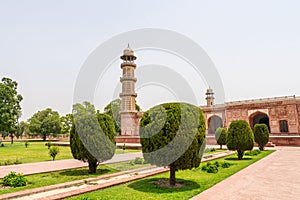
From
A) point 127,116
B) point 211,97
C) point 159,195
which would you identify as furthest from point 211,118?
point 159,195

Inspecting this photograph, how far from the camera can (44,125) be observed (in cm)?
4931

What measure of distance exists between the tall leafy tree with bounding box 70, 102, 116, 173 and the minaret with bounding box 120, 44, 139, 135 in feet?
82.2

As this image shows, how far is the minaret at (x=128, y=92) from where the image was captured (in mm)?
33562

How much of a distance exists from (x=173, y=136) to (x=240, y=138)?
25.5 feet

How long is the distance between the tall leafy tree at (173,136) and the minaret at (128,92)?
89.7ft

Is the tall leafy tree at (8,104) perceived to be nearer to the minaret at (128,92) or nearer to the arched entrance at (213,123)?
the minaret at (128,92)

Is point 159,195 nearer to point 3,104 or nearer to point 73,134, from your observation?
point 73,134

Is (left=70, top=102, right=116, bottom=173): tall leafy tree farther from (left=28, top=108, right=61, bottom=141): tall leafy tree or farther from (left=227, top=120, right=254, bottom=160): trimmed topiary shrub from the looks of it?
(left=28, top=108, right=61, bottom=141): tall leafy tree

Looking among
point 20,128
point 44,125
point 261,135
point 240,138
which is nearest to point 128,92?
point 261,135

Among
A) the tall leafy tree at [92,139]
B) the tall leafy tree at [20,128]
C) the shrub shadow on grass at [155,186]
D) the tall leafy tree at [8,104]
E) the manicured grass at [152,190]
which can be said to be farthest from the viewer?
the tall leafy tree at [20,128]

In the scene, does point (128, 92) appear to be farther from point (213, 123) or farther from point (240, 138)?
point (240, 138)

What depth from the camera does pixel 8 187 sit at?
622 centimetres

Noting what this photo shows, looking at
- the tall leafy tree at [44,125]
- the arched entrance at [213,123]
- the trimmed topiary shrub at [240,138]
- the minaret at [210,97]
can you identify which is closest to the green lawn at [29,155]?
the trimmed topiary shrub at [240,138]

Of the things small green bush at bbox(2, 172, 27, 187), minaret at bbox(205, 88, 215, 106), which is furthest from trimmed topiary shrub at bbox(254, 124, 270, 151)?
minaret at bbox(205, 88, 215, 106)
